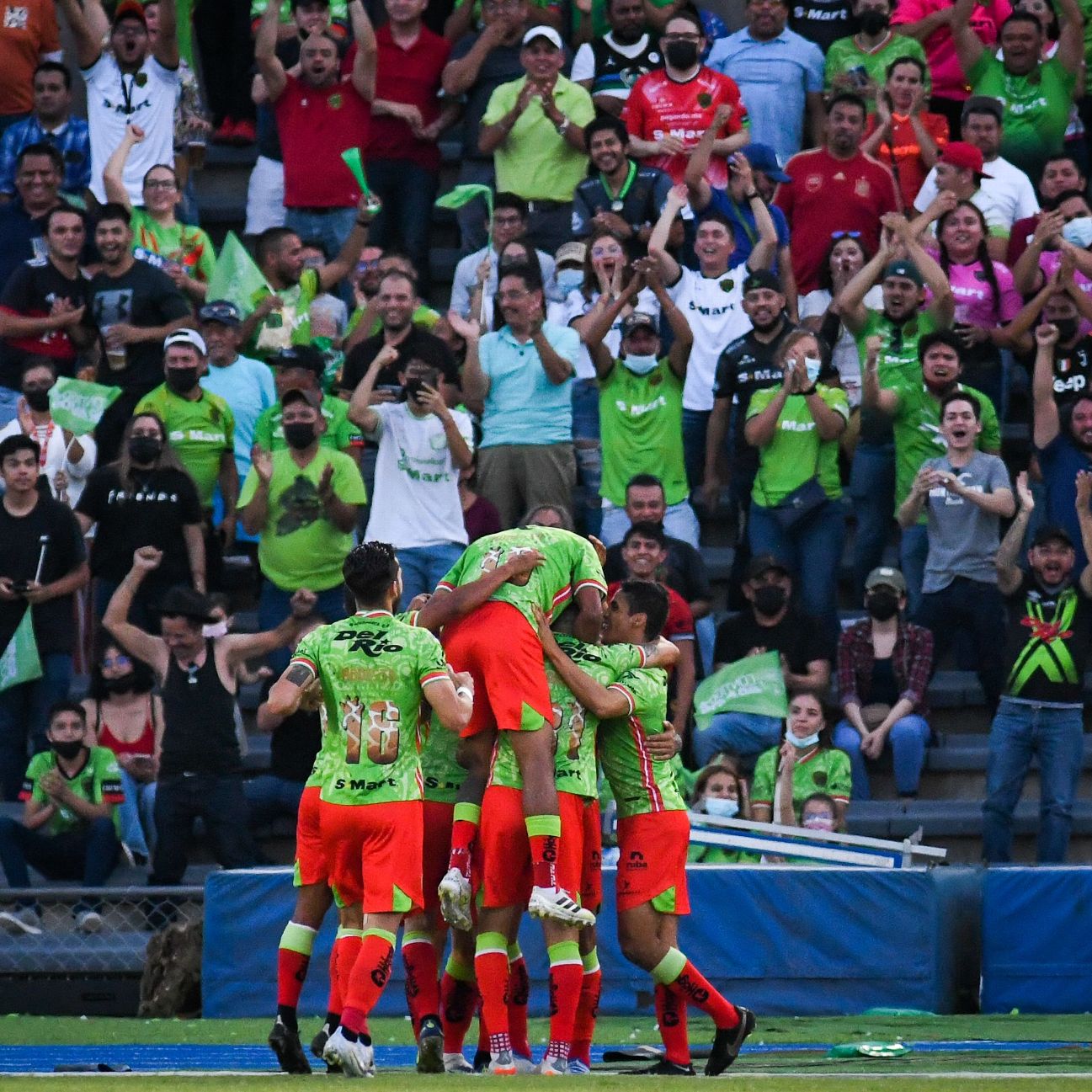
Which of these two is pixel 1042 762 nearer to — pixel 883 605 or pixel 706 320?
pixel 883 605

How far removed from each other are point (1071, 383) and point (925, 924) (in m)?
4.54

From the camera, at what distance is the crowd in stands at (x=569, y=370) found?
1419 centimetres

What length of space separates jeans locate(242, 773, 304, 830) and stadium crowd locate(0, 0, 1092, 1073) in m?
0.02

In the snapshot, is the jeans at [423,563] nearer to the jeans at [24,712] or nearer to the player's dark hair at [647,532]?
the player's dark hair at [647,532]

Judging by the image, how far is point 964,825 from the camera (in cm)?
1454

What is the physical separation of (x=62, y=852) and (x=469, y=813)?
208 inches

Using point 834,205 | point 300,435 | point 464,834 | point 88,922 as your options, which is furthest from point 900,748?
point 464,834

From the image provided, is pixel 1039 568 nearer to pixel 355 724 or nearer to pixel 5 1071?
pixel 355 724

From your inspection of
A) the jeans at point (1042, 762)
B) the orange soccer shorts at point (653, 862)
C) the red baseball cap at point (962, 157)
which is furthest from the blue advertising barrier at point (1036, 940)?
the red baseball cap at point (962, 157)

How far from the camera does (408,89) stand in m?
18.3

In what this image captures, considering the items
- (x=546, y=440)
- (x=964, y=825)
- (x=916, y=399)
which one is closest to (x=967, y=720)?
(x=964, y=825)

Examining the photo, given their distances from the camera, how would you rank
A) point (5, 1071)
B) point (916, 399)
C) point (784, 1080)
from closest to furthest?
point (784, 1080) → point (5, 1071) → point (916, 399)

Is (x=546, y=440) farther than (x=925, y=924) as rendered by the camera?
Yes

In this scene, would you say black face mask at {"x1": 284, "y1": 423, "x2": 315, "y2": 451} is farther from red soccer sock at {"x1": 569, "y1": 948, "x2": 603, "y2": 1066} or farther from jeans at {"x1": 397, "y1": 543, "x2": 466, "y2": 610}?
red soccer sock at {"x1": 569, "y1": 948, "x2": 603, "y2": 1066}
